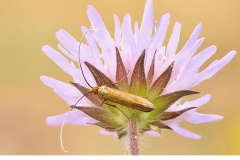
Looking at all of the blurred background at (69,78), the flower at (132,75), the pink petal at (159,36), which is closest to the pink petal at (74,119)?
the flower at (132,75)

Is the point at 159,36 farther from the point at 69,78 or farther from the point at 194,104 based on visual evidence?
the point at 69,78

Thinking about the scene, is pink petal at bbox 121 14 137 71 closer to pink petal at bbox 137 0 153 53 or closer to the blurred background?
pink petal at bbox 137 0 153 53

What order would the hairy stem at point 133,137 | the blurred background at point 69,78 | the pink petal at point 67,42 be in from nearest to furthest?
the hairy stem at point 133,137, the pink petal at point 67,42, the blurred background at point 69,78

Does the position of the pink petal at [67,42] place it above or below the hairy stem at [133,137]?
above

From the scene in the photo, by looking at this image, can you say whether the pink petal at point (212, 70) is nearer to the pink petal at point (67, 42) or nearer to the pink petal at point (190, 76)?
the pink petal at point (190, 76)

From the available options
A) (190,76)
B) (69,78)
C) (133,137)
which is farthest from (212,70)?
(69,78)

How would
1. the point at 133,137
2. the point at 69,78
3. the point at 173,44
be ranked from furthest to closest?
the point at 69,78, the point at 173,44, the point at 133,137

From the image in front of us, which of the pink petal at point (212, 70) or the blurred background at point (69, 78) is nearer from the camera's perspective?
the pink petal at point (212, 70)
